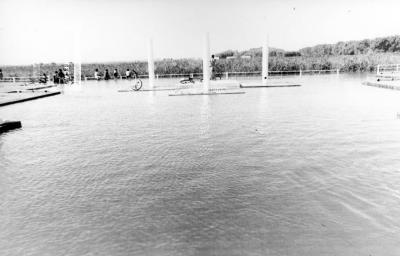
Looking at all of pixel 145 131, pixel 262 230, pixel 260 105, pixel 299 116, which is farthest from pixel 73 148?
pixel 260 105

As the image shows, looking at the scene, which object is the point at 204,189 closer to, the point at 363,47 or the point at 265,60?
the point at 265,60

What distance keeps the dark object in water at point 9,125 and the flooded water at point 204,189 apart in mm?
903

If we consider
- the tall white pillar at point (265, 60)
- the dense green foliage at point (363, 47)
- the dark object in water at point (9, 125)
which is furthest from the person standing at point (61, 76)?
the dense green foliage at point (363, 47)

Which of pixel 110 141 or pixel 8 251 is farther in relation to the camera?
pixel 110 141

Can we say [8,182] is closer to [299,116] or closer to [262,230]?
[262,230]

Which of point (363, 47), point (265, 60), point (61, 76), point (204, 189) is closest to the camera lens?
point (204, 189)

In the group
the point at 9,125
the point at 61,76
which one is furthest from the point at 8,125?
the point at 61,76

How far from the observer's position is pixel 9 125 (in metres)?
10.8

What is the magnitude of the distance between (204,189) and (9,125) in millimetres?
7983

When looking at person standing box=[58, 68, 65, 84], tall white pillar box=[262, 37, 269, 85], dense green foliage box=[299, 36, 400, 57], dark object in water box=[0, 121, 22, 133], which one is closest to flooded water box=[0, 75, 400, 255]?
dark object in water box=[0, 121, 22, 133]

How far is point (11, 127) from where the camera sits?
1088cm

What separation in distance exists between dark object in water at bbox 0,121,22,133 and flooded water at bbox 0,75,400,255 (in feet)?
2.96

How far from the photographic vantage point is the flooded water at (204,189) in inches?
149

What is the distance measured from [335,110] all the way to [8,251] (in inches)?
462
